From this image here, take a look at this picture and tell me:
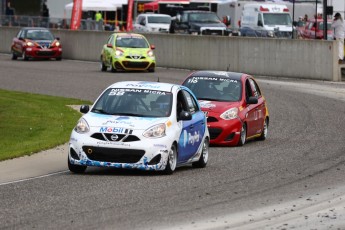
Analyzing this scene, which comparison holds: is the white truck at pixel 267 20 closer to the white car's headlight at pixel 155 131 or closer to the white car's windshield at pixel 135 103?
the white car's windshield at pixel 135 103

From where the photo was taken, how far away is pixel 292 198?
13617 millimetres

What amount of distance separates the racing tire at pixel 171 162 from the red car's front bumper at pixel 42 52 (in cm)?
3514

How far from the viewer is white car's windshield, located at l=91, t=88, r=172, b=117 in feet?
53.2

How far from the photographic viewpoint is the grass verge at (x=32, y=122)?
65.2ft

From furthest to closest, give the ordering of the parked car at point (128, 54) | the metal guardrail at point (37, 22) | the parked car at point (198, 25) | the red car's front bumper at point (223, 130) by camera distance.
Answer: the metal guardrail at point (37, 22), the parked car at point (198, 25), the parked car at point (128, 54), the red car's front bumper at point (223, 130)

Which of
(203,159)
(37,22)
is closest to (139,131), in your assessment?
(203,159)

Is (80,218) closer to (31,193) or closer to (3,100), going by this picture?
(31,193)

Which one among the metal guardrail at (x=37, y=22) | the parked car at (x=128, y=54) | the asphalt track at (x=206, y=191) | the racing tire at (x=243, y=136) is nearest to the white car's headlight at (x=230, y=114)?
the racing tire at (x=243, y=136)

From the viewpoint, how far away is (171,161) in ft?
Answer: 52.0

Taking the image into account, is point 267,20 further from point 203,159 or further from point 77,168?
point 77,168

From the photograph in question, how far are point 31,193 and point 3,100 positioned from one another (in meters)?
16.2

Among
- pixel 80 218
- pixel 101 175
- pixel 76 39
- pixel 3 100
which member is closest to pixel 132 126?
pixel 101 175

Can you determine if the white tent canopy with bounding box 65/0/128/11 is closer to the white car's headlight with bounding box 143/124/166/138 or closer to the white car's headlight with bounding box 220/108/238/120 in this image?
the white car's headlight with bounding box 220/108/238/120

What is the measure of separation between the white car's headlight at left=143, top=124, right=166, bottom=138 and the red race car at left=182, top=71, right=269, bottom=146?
483 centimetres
